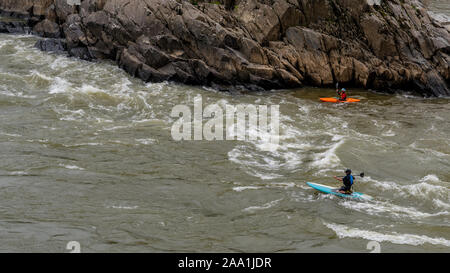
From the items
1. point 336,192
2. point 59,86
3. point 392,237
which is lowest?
point 392,237

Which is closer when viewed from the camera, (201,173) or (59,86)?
(201,173)

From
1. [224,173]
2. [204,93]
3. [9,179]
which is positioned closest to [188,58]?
[204,93]

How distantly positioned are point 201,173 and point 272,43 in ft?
35.2

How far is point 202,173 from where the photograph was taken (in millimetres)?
13156

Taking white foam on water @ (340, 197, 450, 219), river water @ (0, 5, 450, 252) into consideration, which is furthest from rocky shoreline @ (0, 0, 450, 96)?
white foam on water @ (340, 197, 450, 219)

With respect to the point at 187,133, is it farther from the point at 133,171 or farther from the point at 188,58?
the point at 188,58

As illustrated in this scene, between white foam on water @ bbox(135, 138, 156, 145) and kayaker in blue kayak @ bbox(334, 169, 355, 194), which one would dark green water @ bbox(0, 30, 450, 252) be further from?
kayaker in blue kayak @ bbox(334, 169, 355, 194)

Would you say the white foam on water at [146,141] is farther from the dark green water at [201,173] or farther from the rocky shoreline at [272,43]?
the rocky shoreline at [272,43]

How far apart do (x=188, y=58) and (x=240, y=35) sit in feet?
8.50

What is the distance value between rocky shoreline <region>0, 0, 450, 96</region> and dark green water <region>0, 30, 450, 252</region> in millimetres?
1174

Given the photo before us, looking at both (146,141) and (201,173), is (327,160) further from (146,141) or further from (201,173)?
(146,141)

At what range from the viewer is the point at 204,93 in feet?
66.9

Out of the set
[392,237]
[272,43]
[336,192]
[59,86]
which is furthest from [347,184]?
[59,86]

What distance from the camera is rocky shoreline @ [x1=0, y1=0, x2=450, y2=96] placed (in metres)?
21.3
